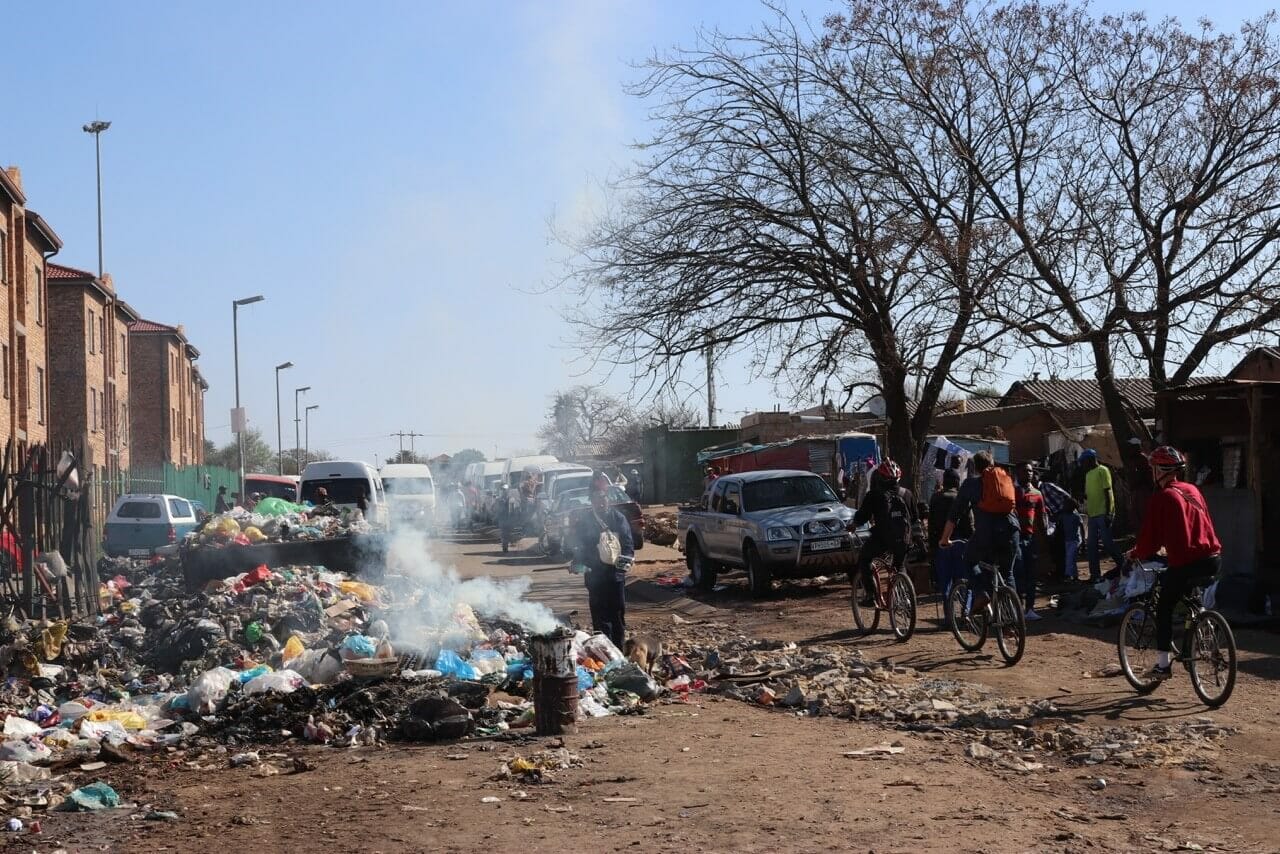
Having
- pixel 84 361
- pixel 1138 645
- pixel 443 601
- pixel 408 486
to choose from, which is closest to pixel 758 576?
pixel 443 601

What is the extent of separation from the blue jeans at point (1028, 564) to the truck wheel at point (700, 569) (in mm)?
6597

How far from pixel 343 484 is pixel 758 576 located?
11.5 metres

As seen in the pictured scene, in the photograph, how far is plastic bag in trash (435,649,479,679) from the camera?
1132 centimetres

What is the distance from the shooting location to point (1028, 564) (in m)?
15.2

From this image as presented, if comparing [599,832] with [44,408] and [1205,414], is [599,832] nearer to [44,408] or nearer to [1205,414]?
[1205,414]

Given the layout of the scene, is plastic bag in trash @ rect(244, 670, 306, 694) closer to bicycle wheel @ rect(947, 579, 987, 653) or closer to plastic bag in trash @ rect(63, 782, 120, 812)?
plastic bag in trash @ rect(63, 782, 120, 812)

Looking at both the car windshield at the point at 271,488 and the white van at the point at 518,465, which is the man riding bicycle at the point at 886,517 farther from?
the white van at the point at 518,465

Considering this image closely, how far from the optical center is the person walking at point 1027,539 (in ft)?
49.8

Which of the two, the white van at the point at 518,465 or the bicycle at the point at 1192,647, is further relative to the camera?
the white van at the point at 518,465

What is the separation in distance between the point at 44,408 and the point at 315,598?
97.6ft

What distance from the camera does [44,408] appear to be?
135 ft

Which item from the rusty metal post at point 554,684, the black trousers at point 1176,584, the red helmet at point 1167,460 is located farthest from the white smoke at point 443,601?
the red helmet at point 1167,460

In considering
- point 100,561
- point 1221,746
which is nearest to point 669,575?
point 100,561

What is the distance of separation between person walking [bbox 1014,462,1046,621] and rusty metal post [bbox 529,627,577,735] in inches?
290
